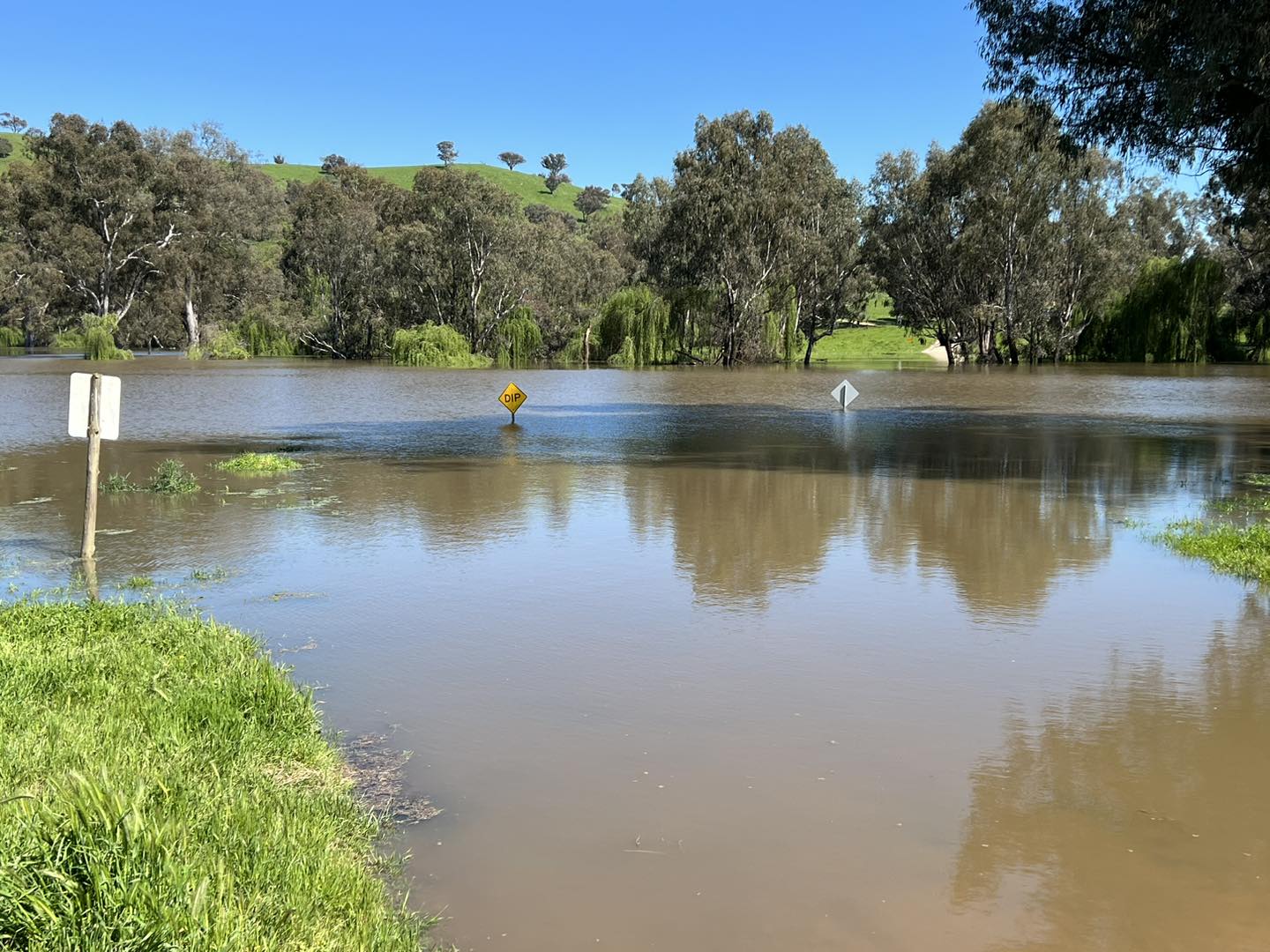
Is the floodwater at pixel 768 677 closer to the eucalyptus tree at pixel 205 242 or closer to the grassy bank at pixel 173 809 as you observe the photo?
the grassy bank at pixel 173 809

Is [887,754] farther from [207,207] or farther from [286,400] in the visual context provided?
[207,207]

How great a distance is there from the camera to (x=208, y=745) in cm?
508

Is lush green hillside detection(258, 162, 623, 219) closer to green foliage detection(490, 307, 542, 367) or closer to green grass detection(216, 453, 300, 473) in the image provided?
green foliage detection(490, 307, 542, 367)

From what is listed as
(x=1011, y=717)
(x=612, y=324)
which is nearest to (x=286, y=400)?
(x=1011, y=717)

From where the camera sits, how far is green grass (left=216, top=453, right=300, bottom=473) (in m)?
16.7

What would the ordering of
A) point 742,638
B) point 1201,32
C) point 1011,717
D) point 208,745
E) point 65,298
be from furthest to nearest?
point 65,298 < point 1201,32 < point 742,638 < point 1011,717 < point 208,745

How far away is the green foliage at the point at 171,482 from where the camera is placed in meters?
14.4

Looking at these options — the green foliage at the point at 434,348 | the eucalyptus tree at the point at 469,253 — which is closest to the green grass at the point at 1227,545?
the green foliage at the point at 434,348

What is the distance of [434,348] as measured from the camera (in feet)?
213

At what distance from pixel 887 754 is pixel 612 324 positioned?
6659cm

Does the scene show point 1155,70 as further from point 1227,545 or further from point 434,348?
point 434,348

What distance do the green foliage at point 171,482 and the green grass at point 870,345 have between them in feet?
255

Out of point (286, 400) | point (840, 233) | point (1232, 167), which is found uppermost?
point (840, 233)

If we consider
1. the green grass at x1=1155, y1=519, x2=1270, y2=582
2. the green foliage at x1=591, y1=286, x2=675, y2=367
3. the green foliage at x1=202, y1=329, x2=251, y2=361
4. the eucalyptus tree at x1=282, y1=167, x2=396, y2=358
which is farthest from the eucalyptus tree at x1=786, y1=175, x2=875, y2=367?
the green grass at x1=1155, y1=519, x2=1270, y2=582
